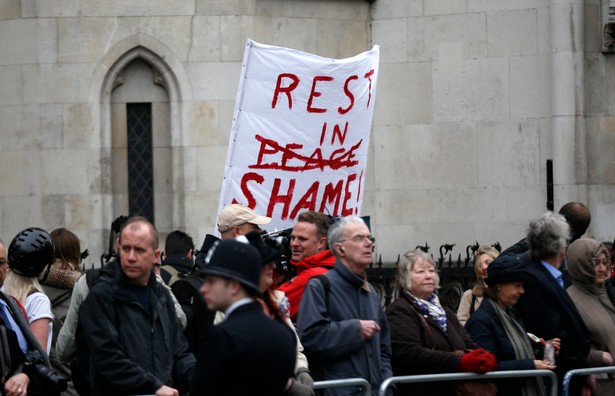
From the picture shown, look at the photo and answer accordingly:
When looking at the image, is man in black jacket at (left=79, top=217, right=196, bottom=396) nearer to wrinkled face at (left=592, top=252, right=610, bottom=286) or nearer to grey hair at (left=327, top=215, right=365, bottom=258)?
grey hair at (left=327, top=215, right=365, bottom=258)

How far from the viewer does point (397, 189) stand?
17391mm

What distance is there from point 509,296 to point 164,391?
2674mm

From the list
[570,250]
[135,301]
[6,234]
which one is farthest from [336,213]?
[6,234]

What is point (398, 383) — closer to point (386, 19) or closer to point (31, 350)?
point (31, 350)

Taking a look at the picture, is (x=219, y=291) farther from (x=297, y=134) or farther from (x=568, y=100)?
(x=568, y=100)

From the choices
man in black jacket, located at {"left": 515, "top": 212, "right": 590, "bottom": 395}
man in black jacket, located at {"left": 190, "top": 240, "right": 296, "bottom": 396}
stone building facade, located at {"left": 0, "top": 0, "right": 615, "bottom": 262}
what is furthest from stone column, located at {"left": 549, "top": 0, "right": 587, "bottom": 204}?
man in black jacket, located at {"left": 190, "top": 240, "right": 296, "bottom": 396}

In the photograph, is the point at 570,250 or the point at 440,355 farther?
the point at 570,250

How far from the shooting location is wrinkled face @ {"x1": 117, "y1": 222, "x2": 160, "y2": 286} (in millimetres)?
8203

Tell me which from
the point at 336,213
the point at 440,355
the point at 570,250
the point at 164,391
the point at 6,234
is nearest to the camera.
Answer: the point at 164,391

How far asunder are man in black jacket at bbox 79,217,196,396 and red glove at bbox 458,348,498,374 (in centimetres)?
188

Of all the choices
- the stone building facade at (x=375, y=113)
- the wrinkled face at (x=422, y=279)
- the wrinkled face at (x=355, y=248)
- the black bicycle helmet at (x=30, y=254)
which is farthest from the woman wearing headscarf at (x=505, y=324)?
the stone building facade at (x=375, y=113)

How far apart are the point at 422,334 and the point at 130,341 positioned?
2163 millimetres

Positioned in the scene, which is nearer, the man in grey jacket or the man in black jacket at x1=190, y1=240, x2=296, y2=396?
the man in black jacket at x1=190, y1=240, x2=296, y2=396

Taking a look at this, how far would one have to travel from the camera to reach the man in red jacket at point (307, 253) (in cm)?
966
